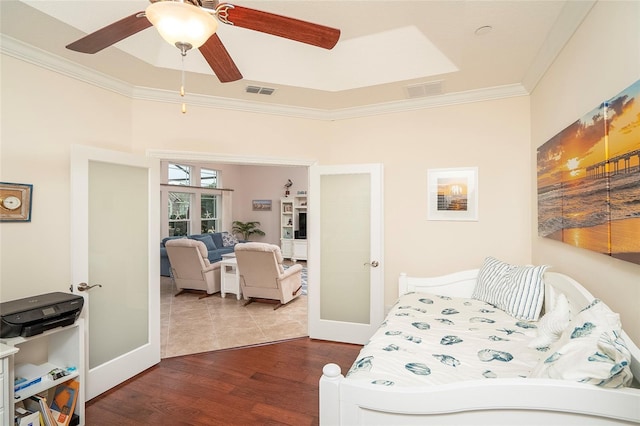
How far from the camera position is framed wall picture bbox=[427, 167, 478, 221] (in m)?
3.20

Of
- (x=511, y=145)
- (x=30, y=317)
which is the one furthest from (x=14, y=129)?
(x=511, y=145)

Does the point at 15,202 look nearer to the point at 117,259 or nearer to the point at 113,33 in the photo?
the point at 117,259

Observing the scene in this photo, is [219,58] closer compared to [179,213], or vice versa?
[219,58]

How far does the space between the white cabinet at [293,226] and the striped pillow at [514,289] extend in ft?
20.2

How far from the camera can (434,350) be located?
1.74 meters

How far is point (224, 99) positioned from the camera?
328 centimetres

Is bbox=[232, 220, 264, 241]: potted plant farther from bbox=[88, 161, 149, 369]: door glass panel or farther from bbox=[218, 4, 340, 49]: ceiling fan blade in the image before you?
bbox=[218, 4, 340, 49]: ceiling fan blade

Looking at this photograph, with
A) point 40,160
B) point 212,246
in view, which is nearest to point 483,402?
point 40,160

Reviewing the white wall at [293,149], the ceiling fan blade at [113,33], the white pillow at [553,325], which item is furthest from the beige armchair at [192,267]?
the white pillow at [553,325]

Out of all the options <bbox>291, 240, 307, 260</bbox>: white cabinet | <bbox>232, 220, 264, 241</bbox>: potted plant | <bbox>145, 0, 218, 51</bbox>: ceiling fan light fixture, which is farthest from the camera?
<bbox>232, 220, 264, 241</bbox>: potted plant

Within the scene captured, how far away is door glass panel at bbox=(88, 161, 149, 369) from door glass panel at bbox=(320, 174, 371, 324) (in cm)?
185

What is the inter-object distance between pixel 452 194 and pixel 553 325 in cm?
170

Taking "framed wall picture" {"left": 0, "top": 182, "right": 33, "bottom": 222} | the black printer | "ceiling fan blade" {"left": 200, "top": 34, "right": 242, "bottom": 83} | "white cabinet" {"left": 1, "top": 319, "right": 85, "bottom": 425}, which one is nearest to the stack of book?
"white cabinet" {"left": 1, "top": 319, "right": 85, "bottom": 425}

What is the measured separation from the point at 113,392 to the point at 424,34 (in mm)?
3772
